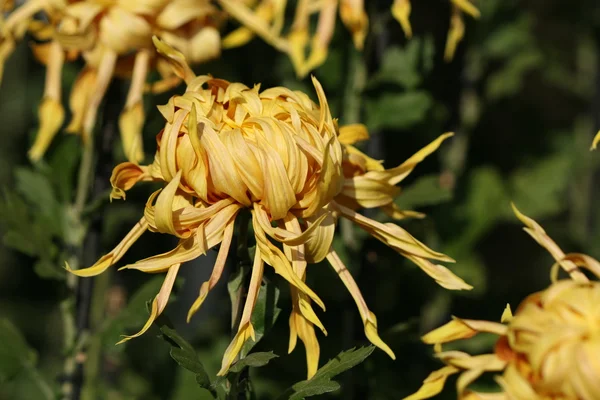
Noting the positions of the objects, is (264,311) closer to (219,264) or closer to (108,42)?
(219,264)

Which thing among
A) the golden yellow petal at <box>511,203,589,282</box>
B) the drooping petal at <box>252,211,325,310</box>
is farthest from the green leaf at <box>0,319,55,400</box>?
the golden yellow petal at <box>511,203,589,282</box>

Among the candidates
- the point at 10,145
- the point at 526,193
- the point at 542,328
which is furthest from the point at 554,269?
the point at 10,145

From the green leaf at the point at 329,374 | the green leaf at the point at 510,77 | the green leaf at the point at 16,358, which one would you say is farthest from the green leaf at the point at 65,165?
the green leaf at the point at 510,77

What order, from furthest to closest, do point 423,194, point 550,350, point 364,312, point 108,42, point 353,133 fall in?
point 423,194 < point 108,42 < point 353,133 < point 364,312 < point 550,350

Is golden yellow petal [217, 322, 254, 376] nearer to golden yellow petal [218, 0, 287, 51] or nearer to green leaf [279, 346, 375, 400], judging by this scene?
green leaf [279, 346, 375, 400]

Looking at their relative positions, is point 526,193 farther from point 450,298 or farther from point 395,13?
point 395,13

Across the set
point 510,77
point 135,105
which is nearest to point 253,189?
point 135,105
